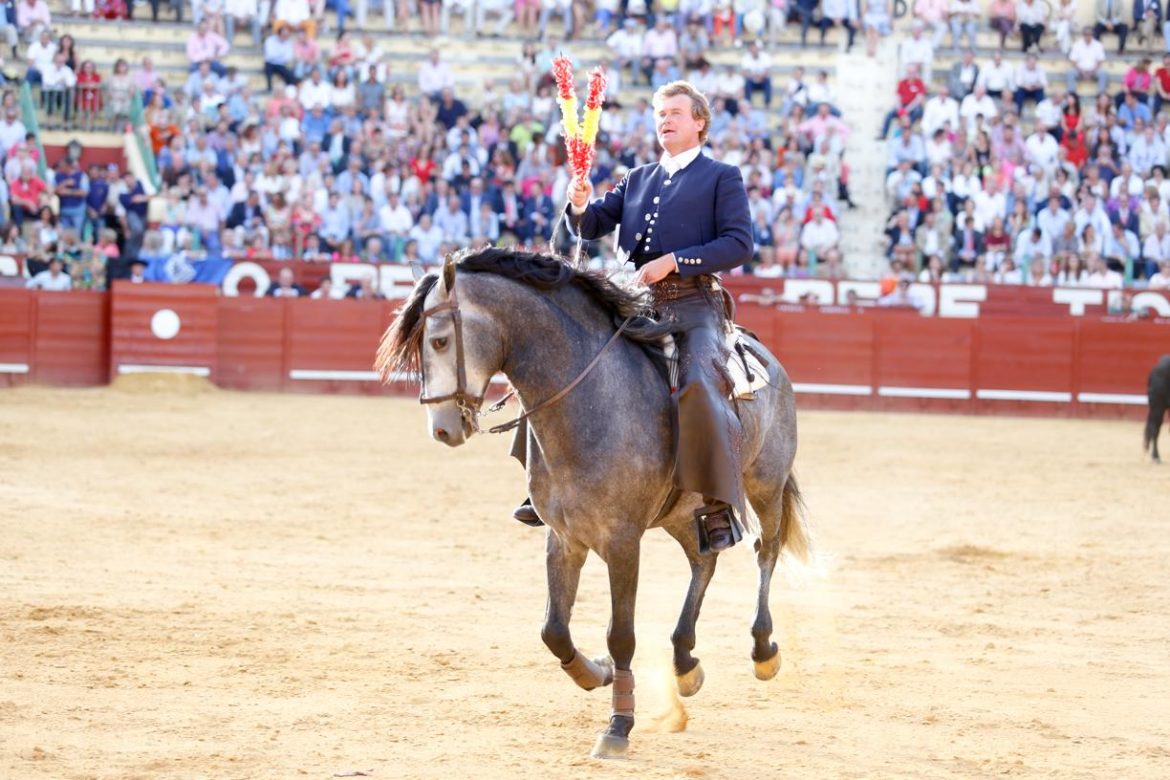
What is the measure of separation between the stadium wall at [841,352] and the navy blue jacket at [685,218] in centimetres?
1386

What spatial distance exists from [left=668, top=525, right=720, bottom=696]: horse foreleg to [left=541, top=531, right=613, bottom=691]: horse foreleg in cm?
37

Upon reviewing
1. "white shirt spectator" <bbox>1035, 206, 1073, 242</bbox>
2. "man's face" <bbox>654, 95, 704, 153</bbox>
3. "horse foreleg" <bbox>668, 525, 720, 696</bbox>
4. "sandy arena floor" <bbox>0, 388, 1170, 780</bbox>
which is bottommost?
"sandy arena floor" <bbox>0, 388, 1170, 780</bbox>

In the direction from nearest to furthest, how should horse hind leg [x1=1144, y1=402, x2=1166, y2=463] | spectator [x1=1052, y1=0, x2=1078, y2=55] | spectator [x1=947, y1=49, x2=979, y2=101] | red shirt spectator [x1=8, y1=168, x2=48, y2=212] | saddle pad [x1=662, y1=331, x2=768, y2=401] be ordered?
saddle pad [x1=662, y1=331, x2=768, y2=401]
horse hind leg [x1=1144, y1=402, x2=1166, y2=463]
red shirt spectator [x1=8, y1=168, x2=48, y2=212]
spectator [x1=947, y1=49, x2=979, y2=101]
spectator [x1=1052, y1=0, x2=1078, y2=55]

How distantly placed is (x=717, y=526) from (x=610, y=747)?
97 centimetres

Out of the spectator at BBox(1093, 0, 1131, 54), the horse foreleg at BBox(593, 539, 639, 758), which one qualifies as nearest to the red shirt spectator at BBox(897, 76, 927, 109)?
the spectator at BBox(1093, 0, 1131, 54)

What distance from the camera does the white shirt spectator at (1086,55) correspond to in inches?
967

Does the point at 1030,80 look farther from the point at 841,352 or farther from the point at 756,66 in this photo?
the point at 841,352

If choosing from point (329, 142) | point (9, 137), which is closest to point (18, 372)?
point (9, 137)

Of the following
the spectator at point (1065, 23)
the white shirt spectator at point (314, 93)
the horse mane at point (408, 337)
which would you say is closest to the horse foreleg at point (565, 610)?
the horse mane at point (408, 337)

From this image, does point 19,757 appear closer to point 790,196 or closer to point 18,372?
point 18,372

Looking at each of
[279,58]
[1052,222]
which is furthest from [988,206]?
[279,58]

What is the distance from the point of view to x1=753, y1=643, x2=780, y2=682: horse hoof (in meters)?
6.45

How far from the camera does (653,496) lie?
556 centimetres

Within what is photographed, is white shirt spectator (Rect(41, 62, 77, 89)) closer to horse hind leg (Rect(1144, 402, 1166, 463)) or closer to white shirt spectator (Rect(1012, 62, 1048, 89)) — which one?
Result: white shirt spectator (Rect(1012, 62, 1048, 89))
